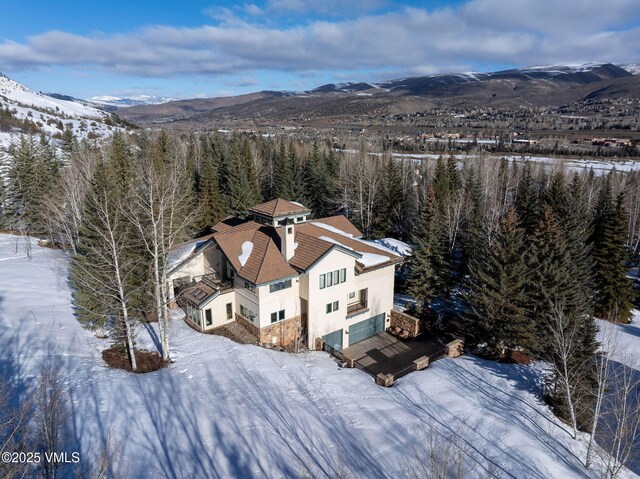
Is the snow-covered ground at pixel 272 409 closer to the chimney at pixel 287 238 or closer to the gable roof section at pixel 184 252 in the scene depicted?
the gable roof section at pixel 184 252

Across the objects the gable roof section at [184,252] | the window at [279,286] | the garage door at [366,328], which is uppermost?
the gable roof section at [184,252]

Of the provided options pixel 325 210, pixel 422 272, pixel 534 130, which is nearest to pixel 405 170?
pixel 325 210

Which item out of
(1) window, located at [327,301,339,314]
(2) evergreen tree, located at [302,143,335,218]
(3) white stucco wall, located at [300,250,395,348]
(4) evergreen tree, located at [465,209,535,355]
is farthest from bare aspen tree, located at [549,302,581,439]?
(2) evergreen tree, located at [302,143,335,218]

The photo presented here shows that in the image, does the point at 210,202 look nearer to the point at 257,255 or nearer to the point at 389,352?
the point at 257,255

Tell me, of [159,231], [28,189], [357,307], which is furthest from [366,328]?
[28,189]

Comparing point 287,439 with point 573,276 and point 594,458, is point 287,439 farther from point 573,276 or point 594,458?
point 573,276

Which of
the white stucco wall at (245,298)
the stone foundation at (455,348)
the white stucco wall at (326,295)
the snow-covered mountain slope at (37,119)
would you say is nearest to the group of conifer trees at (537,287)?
the stone foundation at (455,348)
